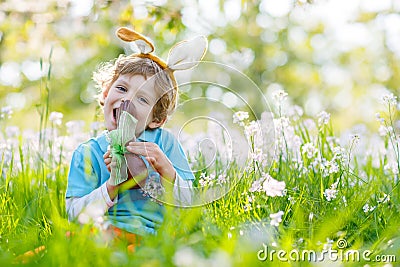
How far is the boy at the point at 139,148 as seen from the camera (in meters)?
2.54

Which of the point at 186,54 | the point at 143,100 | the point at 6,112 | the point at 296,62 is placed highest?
the point at 186,54

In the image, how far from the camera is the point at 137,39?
2785mm

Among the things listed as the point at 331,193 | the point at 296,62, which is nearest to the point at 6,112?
the point at 331,193

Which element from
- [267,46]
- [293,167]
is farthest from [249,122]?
[267,46]

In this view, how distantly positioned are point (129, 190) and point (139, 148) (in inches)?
11.5

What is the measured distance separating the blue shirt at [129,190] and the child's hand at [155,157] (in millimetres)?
124

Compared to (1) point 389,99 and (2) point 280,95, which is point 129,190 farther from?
(1) point 389,99

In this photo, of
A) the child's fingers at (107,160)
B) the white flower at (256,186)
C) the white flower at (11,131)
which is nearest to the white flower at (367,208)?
the white flower at (256,186)

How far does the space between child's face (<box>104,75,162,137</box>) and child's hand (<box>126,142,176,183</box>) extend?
136 millimetres

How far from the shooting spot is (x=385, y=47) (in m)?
18.0

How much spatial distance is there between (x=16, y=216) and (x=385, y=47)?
16617mm

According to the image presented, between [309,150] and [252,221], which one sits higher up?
[252,221]

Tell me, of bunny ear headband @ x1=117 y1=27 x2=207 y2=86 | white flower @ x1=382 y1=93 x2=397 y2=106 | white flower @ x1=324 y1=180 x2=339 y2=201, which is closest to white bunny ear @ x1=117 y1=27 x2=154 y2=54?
bunny ear headband @ x1=117 y1=27 x2=207 y2=86

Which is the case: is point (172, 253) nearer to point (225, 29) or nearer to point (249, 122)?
point (249, 122)
